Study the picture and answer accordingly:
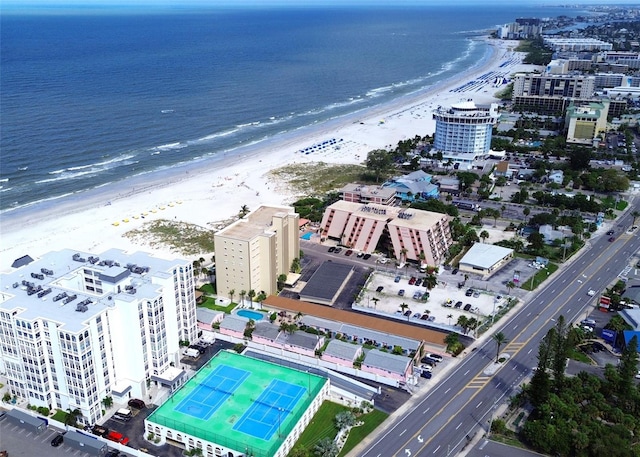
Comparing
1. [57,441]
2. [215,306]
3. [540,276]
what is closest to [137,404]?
[57,441]

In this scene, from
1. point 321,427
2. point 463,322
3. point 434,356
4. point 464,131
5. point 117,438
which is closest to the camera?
point 117,438

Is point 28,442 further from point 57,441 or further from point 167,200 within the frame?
point 167,200

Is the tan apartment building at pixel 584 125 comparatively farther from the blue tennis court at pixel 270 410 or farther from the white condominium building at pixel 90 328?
the blue tennis court at pixel 270 410

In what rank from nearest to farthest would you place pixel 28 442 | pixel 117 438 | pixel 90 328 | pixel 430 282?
pixel 28 442
pixel 117 438
pixel 90 328
pixel 430 282

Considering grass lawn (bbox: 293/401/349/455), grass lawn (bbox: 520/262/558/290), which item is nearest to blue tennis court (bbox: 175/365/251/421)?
grass lawn (bbox: 293/401/349/455)

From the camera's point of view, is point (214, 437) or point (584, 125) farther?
point (584, 125)

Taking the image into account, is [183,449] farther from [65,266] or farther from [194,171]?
[194,171]
